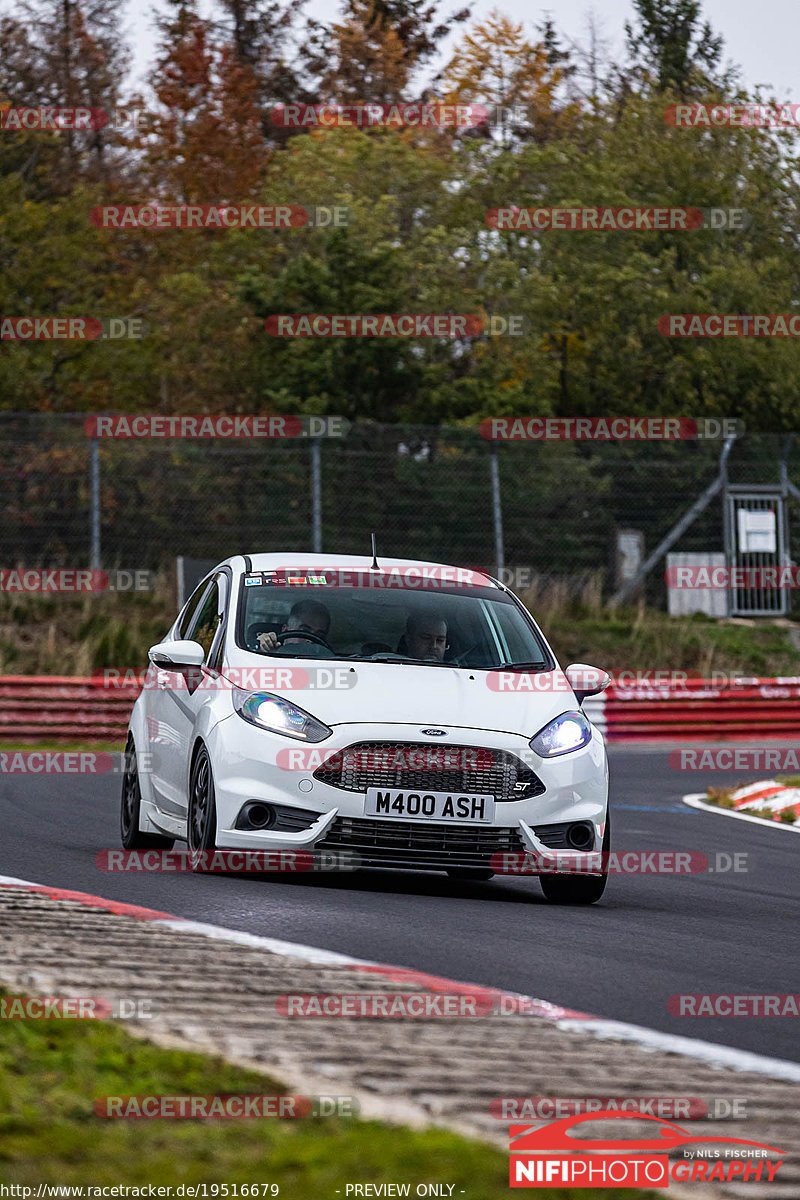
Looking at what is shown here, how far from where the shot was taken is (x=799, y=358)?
35000 millimetres

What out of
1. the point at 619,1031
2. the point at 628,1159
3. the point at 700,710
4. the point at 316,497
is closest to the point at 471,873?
the point at 619,1031

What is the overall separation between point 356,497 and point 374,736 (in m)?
16.9

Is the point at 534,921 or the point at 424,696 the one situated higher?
the point at 424,696

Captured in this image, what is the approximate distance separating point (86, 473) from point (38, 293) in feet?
36.5

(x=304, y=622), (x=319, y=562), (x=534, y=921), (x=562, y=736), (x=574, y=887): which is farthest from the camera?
(x=319, y=562)

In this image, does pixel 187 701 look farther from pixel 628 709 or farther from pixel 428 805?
pixel 628 709

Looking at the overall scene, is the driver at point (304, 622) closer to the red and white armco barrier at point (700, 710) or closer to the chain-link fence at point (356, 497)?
the red and white armco barrier at point (700, 710)

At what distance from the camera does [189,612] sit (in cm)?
1085

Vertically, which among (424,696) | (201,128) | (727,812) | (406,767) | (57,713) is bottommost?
(727,812)

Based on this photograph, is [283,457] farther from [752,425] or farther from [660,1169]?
[660,1169]

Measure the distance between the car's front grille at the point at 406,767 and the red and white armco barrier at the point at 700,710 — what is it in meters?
14.0

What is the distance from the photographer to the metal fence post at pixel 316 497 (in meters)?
25.0

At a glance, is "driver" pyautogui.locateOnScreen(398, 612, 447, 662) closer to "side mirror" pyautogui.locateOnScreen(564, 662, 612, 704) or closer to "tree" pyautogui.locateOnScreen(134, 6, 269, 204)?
"side mirror" pyautogui.locateOnScreen(564, 662, 612, 704)

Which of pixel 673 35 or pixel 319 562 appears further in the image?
pixel 673 35
